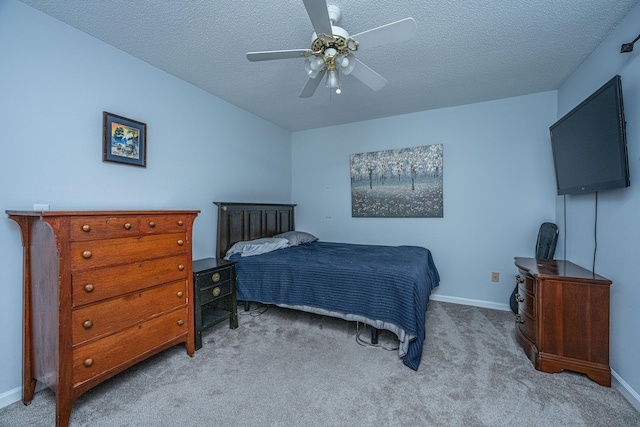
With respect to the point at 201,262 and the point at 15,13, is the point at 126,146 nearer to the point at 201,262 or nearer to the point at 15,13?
the point at 15,13

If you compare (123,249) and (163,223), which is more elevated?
(163,223)

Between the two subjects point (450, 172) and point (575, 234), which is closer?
point (575, 234)

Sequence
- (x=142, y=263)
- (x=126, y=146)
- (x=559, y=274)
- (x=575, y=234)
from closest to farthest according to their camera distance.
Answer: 1. (x=142, y=263)
2. (x=559, y=274)
3. (x=126, y=146)
4. (x=575, y=234)

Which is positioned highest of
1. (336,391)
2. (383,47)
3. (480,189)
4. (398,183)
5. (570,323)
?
(383,47)

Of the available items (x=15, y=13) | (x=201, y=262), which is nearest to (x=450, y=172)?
(x=201, y=262)

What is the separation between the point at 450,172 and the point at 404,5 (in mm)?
2264

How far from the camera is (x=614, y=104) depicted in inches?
67.2

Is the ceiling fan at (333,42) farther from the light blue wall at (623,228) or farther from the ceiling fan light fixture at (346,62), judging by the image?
the light blue wall at (623,228)

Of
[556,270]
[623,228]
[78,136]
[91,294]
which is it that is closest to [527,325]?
[556,270]

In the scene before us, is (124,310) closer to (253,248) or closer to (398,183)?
(253,248)

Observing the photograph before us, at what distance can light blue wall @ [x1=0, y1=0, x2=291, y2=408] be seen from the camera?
165 centimetres

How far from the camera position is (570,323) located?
6.17 ft

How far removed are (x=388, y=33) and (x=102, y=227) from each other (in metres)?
2.04

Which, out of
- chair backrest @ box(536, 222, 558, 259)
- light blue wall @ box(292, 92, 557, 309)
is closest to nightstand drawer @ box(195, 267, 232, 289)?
light blue wall @ box(292, 92, 557, 309)
